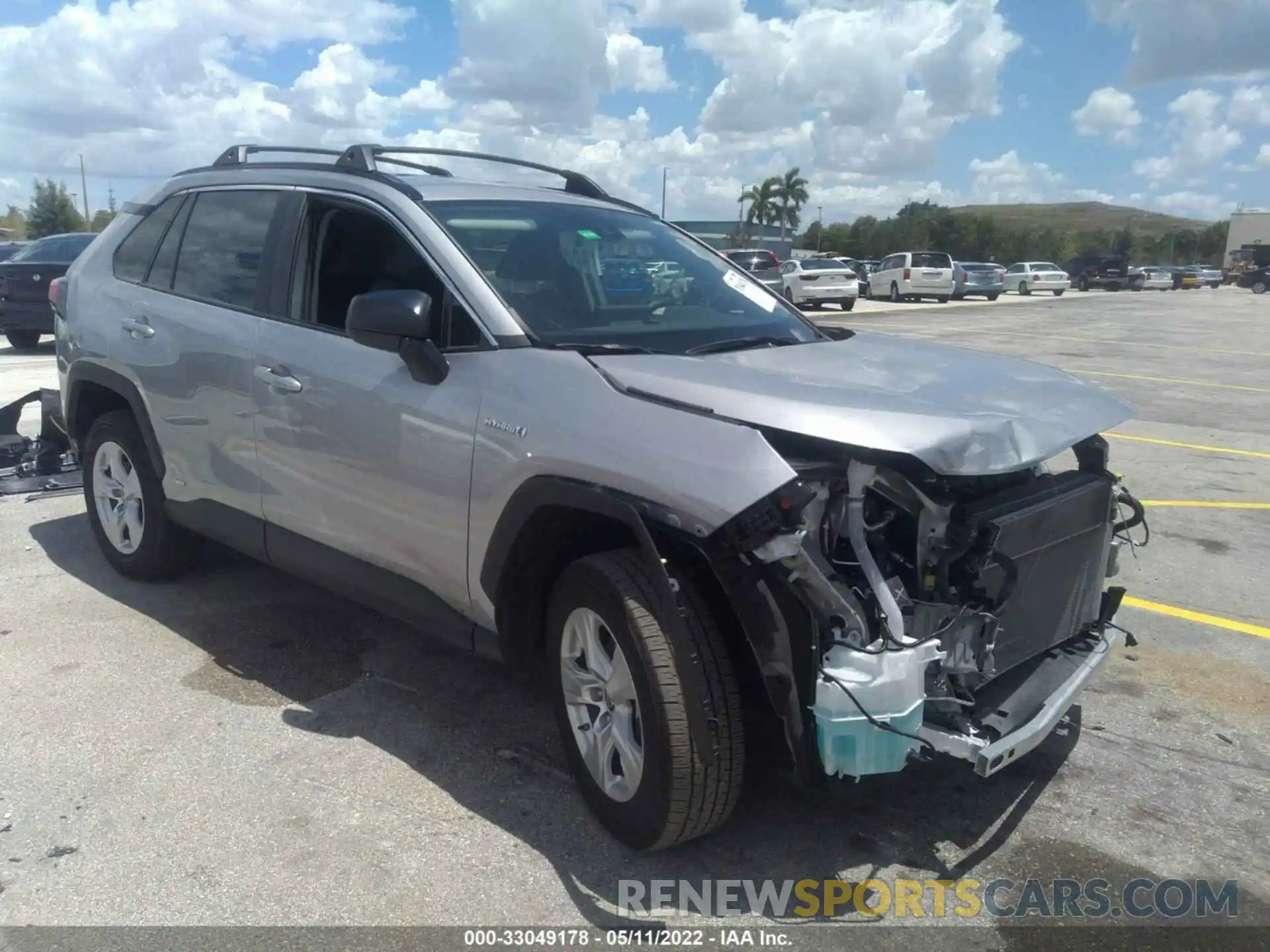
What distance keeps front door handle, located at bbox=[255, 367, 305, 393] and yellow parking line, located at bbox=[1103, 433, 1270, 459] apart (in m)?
7.14

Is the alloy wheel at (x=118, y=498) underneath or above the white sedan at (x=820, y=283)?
underneath

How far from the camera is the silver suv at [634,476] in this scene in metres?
2.72

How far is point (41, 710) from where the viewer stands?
155 inches

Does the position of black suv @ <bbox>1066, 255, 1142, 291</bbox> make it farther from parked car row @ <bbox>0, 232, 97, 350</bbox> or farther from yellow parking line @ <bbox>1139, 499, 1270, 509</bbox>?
yellow parking line @ <bbox>1139, 499, 1270, 509</bbox>

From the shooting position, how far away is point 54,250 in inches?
614

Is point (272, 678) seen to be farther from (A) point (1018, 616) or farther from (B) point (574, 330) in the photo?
(A) point (1018, 616)

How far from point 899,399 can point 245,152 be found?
3.40 meters

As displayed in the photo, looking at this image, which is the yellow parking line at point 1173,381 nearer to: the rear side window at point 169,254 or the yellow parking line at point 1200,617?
the yellow parking line at point 1200,617

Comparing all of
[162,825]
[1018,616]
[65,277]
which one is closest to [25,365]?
[65,277]

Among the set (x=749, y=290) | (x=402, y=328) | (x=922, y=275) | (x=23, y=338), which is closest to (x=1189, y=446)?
(x=749, y=290)

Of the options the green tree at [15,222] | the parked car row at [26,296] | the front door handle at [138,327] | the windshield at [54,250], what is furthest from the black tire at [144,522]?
the green tree at [15,222]

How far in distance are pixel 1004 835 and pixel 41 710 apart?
3364 mm

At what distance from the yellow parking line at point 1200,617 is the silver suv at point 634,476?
168 centimetres

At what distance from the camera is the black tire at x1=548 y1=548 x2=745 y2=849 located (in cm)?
277
